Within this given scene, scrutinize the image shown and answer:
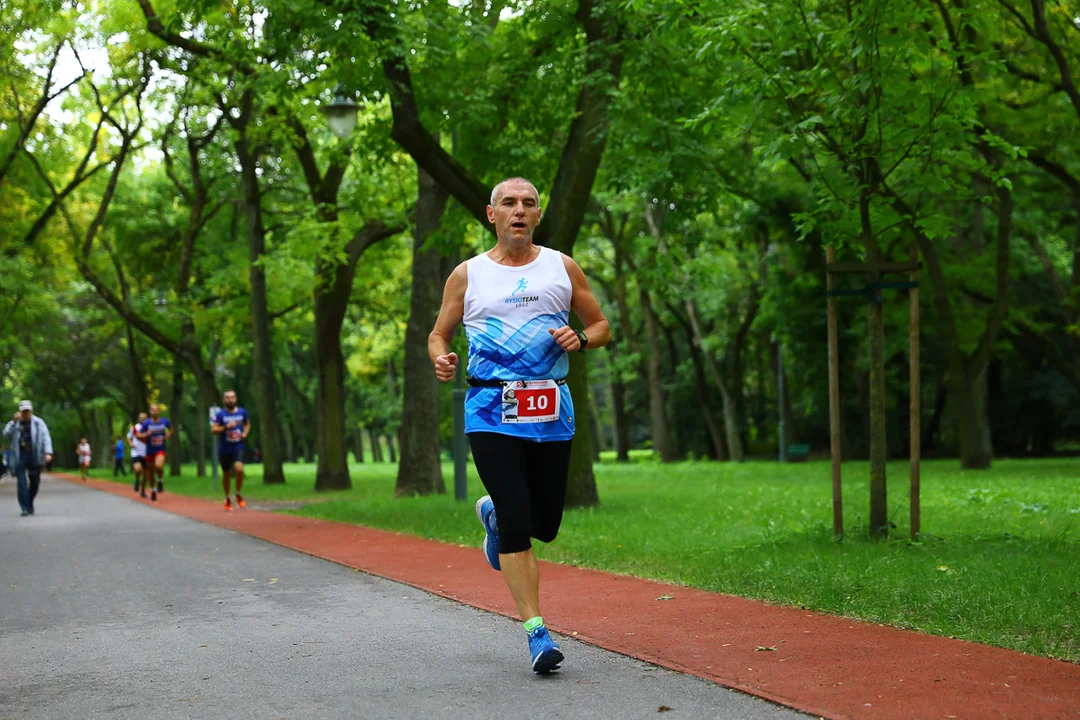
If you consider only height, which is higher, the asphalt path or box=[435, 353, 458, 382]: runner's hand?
box=[435, 353, 458, 382]: runner's hand

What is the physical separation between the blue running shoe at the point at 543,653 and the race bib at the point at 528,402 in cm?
94

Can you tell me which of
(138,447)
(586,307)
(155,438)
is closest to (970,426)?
(155,438)

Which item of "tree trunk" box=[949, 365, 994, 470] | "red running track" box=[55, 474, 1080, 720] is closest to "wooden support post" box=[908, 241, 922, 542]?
"red running track" box=[55, 474, 1080, 720]

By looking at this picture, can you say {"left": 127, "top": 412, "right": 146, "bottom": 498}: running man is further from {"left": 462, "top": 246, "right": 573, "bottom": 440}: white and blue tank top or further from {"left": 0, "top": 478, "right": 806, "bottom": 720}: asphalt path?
{"left": 462, "top": 246, "right": 573, "bottom": 440}: white and blue tank top

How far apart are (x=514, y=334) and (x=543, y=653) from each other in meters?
1.42

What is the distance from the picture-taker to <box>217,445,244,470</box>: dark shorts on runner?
20.7m

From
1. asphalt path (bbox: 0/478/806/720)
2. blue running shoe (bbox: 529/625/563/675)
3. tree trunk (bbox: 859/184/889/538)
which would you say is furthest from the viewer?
tree trunk (bbox: 859/184/889/538)

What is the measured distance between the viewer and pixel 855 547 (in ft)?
33.4

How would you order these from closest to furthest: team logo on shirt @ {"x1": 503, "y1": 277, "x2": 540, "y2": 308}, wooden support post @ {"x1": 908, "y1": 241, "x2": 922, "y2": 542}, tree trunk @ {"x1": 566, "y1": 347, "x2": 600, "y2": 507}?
1. team logo on shirt @ {"x1": 503, "y1": 277, "x2": 540, "y2": 308}
2. wooden support post @ {"x1": 908, "y1": 241, "x2": 922, "y2": 542}
3. tree trunk @ {"x1": 566, "y1": 347, "x2": 600, "y2": 507}

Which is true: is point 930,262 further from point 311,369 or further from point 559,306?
point 311,369

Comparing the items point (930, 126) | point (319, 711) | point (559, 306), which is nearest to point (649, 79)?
point (930, 126)

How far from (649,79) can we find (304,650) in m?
10.9

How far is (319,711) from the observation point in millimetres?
5016

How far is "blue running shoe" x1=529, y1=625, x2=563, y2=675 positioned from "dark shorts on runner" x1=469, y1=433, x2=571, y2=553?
39cm
